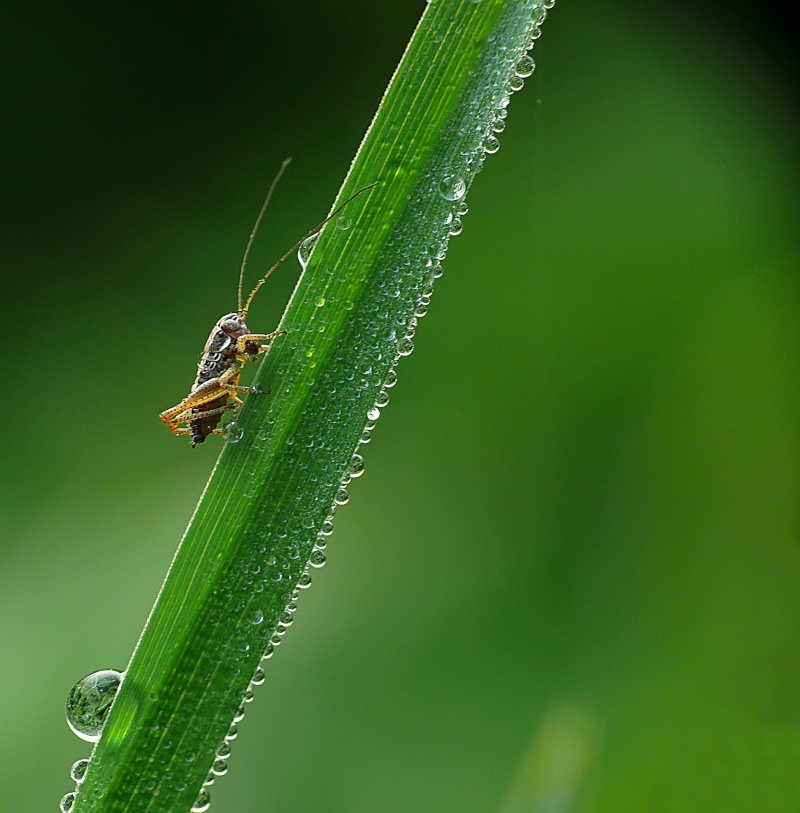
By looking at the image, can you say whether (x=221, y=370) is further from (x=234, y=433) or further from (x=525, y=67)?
(x=525, y=67)

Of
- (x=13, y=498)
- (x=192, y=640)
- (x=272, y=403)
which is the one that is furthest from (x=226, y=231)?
(x=192, y=640)

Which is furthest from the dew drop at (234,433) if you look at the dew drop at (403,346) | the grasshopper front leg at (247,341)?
the grasshopper front leg at (247,341)

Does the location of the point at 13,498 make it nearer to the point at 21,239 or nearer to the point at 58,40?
the point at 21,239

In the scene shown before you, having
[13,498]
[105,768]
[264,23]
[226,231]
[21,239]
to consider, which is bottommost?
[13,498]

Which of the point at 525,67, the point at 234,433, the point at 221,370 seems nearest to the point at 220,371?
the point at 221,370

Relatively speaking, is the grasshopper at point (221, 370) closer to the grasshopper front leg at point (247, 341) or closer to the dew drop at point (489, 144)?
the grasshopper front leg at point (247, 341)

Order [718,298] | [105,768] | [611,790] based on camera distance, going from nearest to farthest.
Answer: [105,768] < [611,790] < [718,298]
